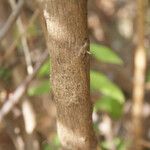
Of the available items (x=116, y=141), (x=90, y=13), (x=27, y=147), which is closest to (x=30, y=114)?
(x=27, y=147)

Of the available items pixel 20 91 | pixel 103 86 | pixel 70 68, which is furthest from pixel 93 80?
pixel 70 68

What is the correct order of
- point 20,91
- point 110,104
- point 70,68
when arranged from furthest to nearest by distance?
point 110,104 < point 20,91 < point 70,68

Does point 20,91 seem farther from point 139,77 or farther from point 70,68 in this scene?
point 70,68

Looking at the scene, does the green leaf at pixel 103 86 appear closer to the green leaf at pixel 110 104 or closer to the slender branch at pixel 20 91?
the green leaf at pixel 110 104

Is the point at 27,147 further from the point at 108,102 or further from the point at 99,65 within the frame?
the point at 99,65

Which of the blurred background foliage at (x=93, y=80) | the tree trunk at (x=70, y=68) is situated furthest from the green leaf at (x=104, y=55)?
the tree trunk at (x=70, y=68)

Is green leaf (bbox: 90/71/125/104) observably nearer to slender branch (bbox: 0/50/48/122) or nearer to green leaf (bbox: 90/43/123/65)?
green leaf (bbox: 90/43/123/65)

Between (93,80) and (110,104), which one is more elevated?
(93,80)
